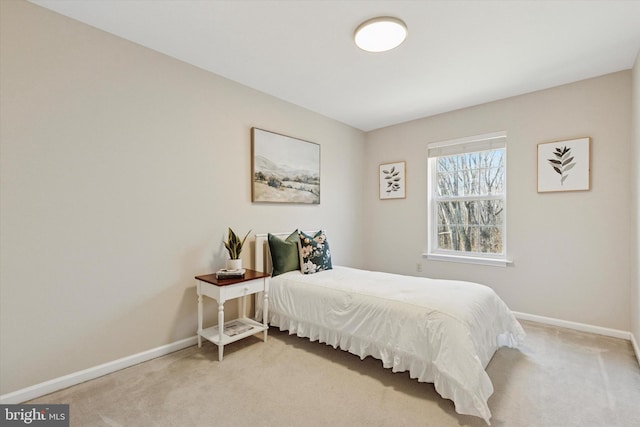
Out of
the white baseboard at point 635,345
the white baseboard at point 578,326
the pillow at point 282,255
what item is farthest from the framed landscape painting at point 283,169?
the white baseboard at point 635,345

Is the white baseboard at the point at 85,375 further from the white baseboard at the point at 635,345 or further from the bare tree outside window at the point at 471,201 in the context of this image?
the white baseboard at the point at 635,345

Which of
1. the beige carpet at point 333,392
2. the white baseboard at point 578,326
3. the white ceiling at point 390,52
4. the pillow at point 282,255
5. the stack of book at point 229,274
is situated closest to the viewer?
the beige carpet at point 333,392

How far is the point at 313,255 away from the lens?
299 centimetres

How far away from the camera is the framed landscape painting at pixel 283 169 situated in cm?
304

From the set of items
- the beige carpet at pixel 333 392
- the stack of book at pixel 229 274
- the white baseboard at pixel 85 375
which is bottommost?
the beige carpet at pixel 333 392

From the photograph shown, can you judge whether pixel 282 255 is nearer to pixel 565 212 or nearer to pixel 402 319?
pixel 402 319

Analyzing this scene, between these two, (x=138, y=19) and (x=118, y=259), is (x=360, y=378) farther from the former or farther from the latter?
(x=138, y=19)

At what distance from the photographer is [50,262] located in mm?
1866

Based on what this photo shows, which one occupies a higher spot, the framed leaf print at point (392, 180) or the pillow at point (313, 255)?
the framed leaf print at point (392, 180)

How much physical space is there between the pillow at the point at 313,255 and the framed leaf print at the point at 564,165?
236 cm

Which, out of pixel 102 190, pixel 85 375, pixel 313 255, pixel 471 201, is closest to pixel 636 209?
pixel 471 201

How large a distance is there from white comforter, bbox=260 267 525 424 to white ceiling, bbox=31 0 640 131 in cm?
191

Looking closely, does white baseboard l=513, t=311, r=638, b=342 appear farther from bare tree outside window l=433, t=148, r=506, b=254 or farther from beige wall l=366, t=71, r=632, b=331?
bare tree outside window l=433, t=148, r=506, b=254

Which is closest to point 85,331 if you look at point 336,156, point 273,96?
point 273,96
